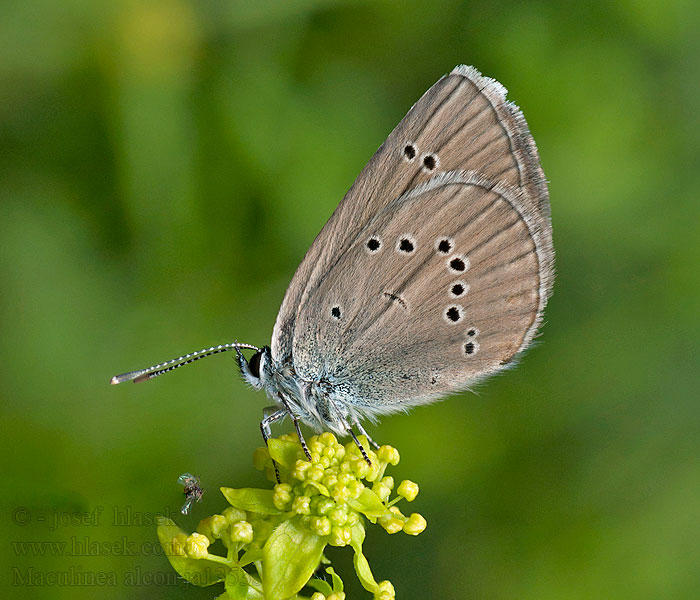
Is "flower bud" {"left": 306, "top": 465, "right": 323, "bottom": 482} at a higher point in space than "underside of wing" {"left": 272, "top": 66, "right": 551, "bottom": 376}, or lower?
lower

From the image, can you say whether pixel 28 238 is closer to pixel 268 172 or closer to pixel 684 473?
pixel 268 172

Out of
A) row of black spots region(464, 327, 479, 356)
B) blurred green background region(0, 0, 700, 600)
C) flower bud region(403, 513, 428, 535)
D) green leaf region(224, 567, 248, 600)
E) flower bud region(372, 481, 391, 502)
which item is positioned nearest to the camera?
green leaf region(224, 567, 248, 600)

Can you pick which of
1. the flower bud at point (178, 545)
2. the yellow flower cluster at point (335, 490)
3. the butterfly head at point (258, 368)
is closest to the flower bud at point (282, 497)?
the yellow flower cluster at point (335, 490)

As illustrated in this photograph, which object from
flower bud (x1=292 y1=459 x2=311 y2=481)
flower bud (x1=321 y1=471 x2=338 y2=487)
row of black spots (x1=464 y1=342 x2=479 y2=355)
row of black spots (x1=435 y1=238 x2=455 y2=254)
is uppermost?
row of black spots (x1=435 y1=238 x2=455 y2=254)

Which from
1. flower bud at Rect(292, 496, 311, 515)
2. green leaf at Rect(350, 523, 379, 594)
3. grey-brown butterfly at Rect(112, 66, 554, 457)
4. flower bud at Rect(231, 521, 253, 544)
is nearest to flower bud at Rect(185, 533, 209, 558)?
flower bud at Rect(231, 521, 253, 544)

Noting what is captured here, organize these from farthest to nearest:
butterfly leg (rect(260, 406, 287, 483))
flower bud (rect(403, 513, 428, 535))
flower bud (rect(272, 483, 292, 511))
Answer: butterfly leg (rect(260, 406, 287, 483)), flower bud (rect(403, 513, 428, 535)), flower bud (rect(272, 483, 292, 511))

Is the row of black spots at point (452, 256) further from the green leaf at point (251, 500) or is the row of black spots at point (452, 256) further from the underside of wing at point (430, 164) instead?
the green leaf at point (251, 500)

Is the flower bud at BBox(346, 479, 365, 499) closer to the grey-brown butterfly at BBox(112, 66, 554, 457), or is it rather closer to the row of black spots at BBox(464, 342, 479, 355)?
the grey-brown butterfly at BBox(112, 66, 554, 457)

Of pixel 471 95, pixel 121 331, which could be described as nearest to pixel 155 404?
pixel 121 331
